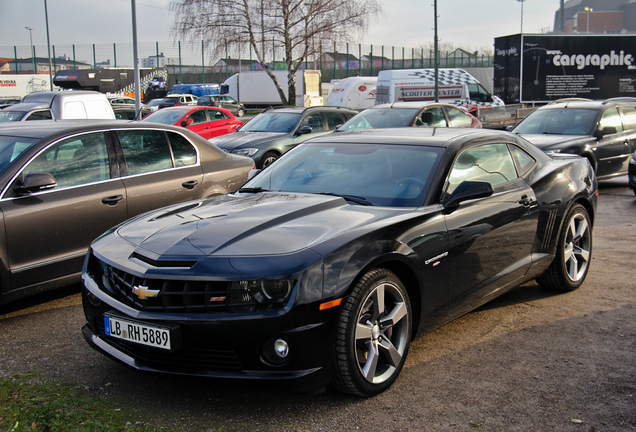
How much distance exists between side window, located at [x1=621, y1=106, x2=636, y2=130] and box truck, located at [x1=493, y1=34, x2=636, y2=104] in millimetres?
15363

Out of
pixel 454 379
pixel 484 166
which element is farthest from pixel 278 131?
pixel 454 379

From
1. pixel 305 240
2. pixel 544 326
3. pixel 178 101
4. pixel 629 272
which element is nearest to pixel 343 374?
pixel 305 240

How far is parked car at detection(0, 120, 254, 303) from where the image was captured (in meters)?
4.87

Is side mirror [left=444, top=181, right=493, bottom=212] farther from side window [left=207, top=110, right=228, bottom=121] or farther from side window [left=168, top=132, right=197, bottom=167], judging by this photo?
side window [left=207, top=110, right=228, bottom=121]

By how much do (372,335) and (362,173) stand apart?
1346 millimetres

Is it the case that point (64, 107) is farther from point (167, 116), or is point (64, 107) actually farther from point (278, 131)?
point (278, 131)

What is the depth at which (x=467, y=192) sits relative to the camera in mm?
4023

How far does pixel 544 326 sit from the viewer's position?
4.65m

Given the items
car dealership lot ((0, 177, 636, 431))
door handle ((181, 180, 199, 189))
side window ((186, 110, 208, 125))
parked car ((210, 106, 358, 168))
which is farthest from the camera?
side window ((186, 110, 208, 125))

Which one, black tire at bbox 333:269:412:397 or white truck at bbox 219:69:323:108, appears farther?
white truck at bbox 219:69:323:108

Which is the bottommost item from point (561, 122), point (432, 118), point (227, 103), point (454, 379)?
point (454, 379)

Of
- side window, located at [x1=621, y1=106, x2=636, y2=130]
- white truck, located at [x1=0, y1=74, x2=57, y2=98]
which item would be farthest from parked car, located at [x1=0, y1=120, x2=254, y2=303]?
white truck, located at [x1=0, y1=74, x2=57, y2=98]

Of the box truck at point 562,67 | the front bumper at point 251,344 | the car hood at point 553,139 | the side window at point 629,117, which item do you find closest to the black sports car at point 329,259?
the front bumper at point 251,344

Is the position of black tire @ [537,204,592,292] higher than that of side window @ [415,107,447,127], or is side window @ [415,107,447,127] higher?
side window @ [415,107,447,127]
